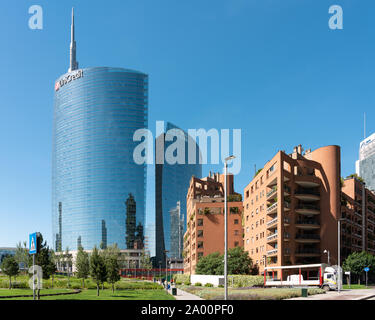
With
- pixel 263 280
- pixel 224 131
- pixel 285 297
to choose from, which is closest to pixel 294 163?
pixel 263 280

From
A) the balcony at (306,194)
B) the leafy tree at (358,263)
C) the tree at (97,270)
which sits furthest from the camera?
the leafy tree at (358,263)

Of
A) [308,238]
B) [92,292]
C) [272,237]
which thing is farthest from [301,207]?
[92,292]

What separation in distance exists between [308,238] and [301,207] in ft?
19.1

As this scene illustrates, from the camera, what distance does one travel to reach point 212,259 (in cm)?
9850

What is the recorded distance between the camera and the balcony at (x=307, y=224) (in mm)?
78500

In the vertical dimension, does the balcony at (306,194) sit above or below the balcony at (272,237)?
above

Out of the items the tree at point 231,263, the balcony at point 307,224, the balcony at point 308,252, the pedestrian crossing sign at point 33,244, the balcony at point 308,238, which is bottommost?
the tree at point 231,263

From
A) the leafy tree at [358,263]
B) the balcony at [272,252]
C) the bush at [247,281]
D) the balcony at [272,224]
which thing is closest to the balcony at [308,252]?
the balcony at [272,252]

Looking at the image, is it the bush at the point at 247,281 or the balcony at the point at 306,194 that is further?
the balcony at the point at 306,194

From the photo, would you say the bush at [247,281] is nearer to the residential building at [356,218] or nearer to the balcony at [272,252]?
the balcony at [272,252]

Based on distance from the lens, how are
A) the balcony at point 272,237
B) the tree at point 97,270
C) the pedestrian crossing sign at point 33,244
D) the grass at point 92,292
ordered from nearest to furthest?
the pedestrian crossing sign at point 33,244 → the grass at point 92,292 → the tree at point 97,270 → the balcony at point 272,237

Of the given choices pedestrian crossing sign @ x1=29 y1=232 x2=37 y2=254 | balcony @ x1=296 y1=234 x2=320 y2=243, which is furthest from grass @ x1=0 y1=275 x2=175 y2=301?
balcony @ x1=296 y1=234 x2=320 y2=243

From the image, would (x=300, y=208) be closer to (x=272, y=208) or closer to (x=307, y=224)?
(x=307, y=224)

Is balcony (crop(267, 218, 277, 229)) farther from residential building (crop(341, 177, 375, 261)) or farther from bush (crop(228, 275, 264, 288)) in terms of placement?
residential building (crop(341, 177, 375, 261))
